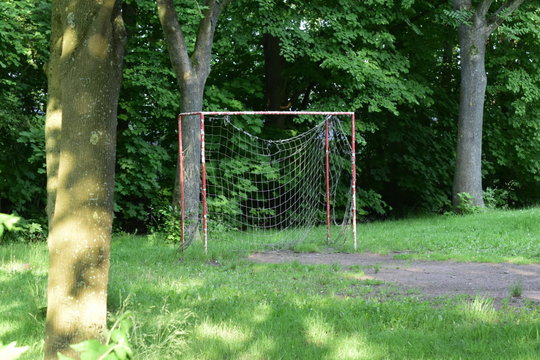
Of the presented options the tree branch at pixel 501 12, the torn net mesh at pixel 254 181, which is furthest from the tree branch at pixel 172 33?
the tree branch at pixel 501 12

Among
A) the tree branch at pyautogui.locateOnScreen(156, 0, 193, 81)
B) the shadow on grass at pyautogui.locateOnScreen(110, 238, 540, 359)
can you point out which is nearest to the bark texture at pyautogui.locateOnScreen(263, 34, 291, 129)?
the tree branch at pyautogui.locateOnScreen(156, 0, 193, 81)

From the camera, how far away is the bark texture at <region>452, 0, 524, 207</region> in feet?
59.3

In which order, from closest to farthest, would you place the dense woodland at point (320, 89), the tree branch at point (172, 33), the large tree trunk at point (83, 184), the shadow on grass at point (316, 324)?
the large tree trunk at point (83, 184) → the shadow on grass at point (316, 324) → the tree branch at point (172, 33) → the dense woodland at point (320, 89)

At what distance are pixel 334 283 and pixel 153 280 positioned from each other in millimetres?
2174

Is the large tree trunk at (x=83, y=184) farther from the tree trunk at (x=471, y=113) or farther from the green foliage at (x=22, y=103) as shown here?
the tree trunk at (x=471, y=113)

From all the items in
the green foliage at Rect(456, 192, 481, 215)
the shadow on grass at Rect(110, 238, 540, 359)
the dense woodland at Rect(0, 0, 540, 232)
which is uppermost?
the dense woodland at Rect(0, 0, 540, 232)

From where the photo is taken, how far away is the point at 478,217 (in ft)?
52.1

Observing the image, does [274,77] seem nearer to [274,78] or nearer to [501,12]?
[274,78]

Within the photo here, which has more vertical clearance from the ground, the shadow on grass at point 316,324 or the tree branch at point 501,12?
the tree branch at point 501,12

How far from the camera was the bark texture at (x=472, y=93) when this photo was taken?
18.1 meters

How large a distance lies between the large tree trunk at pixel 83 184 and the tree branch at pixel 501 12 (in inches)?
628

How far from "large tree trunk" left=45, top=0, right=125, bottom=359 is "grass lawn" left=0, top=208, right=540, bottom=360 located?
688mm

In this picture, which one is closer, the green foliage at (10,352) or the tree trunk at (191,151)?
the green foliage at (10,352)

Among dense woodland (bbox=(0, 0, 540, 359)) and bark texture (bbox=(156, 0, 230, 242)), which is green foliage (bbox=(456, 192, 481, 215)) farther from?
bark texture (bbox=(156, 0, 230, 242))
